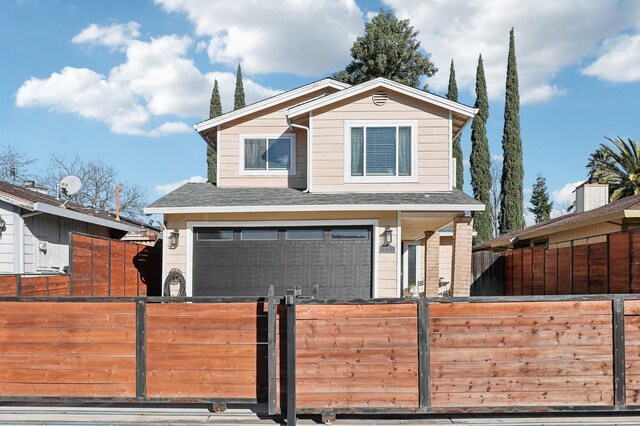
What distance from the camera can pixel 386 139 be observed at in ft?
36.9

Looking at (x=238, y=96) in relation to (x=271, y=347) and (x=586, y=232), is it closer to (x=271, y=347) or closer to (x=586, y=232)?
(x=586, y=232)

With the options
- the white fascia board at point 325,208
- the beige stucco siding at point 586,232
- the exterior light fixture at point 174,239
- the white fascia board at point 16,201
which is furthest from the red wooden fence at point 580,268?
the white fascia board at point 16,201

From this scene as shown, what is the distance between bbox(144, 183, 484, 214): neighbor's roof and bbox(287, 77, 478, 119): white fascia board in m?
1.82

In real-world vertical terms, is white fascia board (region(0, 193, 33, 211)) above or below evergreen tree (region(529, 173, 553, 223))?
below

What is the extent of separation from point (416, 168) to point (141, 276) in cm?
729

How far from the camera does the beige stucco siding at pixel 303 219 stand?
34.1ft

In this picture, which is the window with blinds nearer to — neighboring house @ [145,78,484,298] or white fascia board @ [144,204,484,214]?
neighboring house @ [145,78,484,298]

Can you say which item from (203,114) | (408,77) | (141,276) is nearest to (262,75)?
(203,114)

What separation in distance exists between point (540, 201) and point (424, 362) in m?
43.9

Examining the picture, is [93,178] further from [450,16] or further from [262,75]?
[450,16]

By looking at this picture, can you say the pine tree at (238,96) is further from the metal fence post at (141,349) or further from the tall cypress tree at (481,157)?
the metal fence post at (141,349)

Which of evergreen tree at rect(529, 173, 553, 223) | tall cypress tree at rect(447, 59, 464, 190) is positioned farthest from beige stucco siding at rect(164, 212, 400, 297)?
evergreen tree at rect(529, 173, 553, 223)

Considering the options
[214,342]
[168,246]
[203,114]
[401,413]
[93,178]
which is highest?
[203,114]

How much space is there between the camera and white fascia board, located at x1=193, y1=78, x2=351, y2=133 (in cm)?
1222
